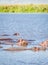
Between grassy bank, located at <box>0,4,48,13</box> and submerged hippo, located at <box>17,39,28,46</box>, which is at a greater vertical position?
grassy bank, located at <box>0,4,48,13</box>

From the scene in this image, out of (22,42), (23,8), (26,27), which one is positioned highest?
(23,8)

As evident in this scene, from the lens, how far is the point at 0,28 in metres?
1.19

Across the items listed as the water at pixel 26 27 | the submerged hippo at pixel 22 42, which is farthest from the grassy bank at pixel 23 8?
the submerged hippo at pixel 22 42

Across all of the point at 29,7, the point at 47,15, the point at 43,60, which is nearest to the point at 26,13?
the point at 29,7

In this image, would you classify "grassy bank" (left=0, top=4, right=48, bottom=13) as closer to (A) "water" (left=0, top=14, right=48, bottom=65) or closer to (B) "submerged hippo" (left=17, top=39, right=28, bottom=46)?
(A) "water" (left=0, top=14, right=48, bottom=65)

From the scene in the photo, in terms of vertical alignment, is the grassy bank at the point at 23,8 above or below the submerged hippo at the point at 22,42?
above

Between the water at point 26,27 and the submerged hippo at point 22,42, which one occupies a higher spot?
the water at point 26,27

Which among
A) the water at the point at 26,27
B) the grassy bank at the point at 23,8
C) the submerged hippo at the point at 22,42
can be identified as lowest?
the submerged hippo at the point at 22,42

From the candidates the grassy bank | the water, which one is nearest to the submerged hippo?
the water

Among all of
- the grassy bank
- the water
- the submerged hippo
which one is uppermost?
the grassy bank

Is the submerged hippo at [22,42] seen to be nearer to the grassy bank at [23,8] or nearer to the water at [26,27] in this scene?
the water at [26,27]

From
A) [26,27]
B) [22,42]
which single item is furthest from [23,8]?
[22,42]

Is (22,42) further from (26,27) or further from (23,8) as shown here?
(23,8)

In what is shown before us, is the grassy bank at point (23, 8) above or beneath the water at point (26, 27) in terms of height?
above
